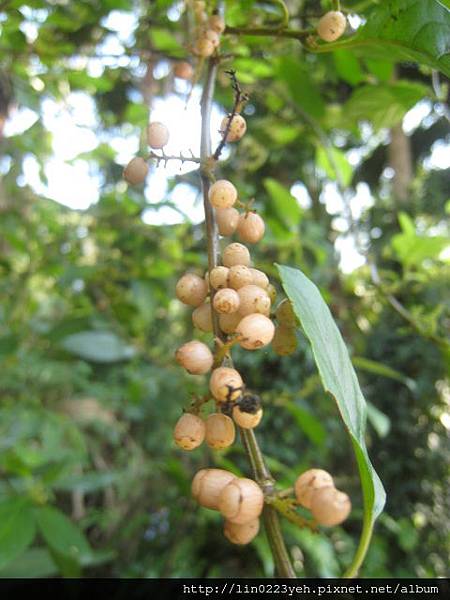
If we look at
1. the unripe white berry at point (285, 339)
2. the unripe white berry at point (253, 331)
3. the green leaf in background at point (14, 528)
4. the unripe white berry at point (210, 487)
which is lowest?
the green leaf in background at point (14, 528)

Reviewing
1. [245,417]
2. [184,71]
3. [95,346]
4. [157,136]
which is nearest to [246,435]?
[245,417]

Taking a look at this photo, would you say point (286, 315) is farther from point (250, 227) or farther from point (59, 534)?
point (59, 534)

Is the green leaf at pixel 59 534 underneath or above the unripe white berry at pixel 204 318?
underneath

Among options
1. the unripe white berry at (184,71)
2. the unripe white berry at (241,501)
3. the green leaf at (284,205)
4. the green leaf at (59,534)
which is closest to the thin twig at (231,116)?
the unripe white berry at (241,501)

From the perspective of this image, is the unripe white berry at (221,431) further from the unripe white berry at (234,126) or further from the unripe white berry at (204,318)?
the unripe white berry at (234,126)

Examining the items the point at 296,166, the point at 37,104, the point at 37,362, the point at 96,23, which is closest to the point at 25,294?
the point at 37,362

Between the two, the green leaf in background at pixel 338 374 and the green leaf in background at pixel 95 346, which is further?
the green leaf in background at pixel 95 346

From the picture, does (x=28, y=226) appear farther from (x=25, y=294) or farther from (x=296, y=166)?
(x=296, y=166)
